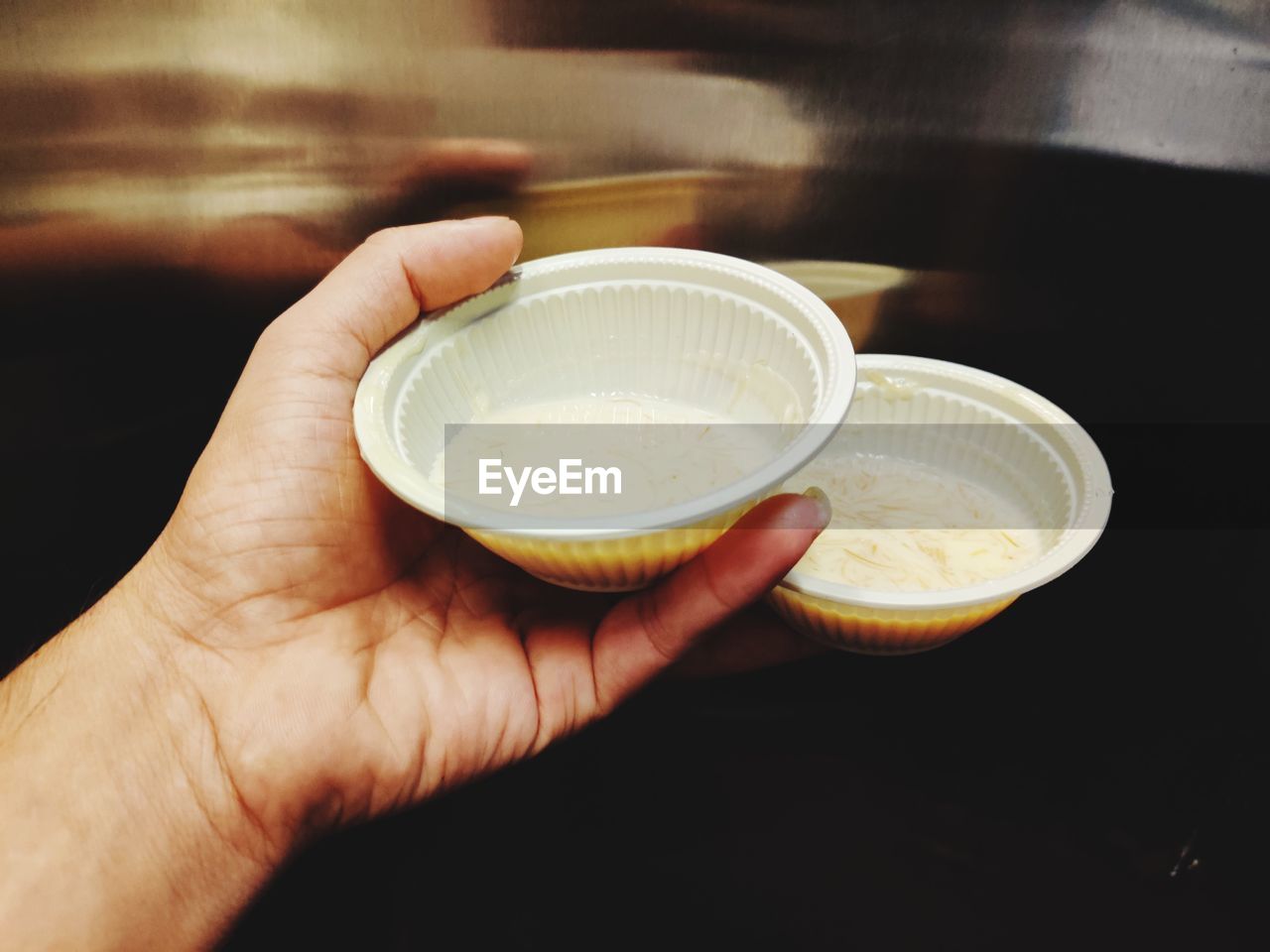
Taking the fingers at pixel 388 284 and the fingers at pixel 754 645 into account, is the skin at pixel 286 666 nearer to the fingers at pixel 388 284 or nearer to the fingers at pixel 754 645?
the fingers at pixel 388 284

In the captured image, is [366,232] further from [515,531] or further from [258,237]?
[515,531]

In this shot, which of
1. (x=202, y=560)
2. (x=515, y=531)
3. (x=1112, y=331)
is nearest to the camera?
(x=515, y=531)

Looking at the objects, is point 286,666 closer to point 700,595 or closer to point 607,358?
point 700,595

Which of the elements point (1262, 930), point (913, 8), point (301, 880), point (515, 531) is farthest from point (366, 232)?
point (1262, 930)

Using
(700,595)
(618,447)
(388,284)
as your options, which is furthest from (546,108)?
(700,595)

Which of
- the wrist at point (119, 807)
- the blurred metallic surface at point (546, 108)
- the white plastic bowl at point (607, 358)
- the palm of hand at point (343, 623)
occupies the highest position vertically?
the blurred metallic surface at point (546, 108)

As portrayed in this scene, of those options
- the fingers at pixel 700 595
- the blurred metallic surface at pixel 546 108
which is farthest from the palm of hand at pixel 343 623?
the blurred metallic surface at pixel 546 108

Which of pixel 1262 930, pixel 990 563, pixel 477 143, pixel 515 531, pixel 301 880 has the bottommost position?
pixel 301 880
